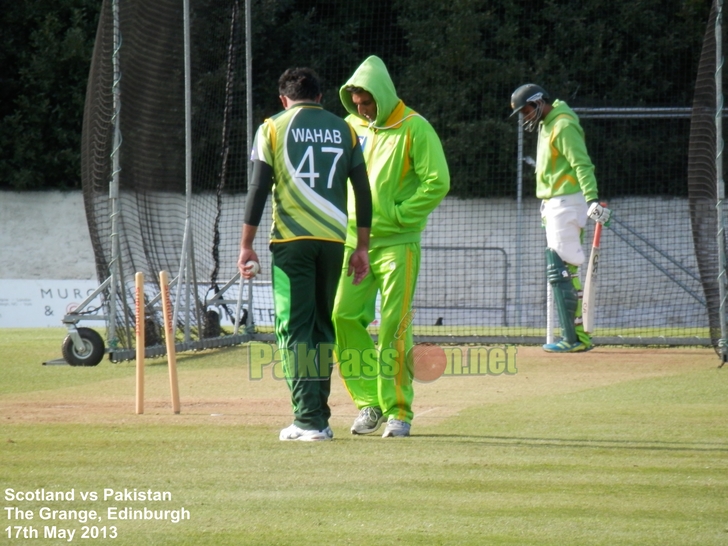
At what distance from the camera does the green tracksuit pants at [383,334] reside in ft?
21.3

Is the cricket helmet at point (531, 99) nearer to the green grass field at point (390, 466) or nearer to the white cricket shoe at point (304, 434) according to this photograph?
the green grass field at point (390, 466)

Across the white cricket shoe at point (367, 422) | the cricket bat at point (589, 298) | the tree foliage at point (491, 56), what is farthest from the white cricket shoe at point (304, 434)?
the tree foliage at point (491, 56)

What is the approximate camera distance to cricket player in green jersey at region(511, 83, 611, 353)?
10.2 meters

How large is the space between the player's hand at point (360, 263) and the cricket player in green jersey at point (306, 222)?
0.07 metres

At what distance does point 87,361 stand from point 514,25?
12042 millimetres

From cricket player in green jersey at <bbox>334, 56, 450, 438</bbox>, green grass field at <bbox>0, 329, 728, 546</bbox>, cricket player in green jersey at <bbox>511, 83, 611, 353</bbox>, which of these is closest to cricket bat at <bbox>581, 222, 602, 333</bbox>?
cricket player in green jersey at <bbox>511, 83, 611, 353</bbox>

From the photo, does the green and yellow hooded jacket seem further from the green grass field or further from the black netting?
the black netting

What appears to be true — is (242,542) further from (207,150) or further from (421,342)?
(207,150)

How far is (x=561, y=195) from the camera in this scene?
10.4 metres

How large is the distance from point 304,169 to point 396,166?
0.74 m

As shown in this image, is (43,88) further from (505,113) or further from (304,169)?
(304,169)

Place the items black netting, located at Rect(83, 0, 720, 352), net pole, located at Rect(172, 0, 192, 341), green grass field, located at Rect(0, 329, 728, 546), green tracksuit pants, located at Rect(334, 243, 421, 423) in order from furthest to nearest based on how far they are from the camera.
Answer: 1. black netting, located at Rect(83, 0, 720, 352)
2. net pole, located at Rect(172, 0, 192, 341)
3. green tracksuit pants, located at Rect(334, 243, 421, 423)
4. green grass field, located at Rect(0, 329, 728, 546)

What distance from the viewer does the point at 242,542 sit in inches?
157

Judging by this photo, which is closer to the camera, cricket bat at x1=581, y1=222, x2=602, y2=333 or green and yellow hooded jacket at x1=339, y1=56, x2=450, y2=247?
green and yellow hooded jacket at x1=339, y1=56, x2=450, y2=247
